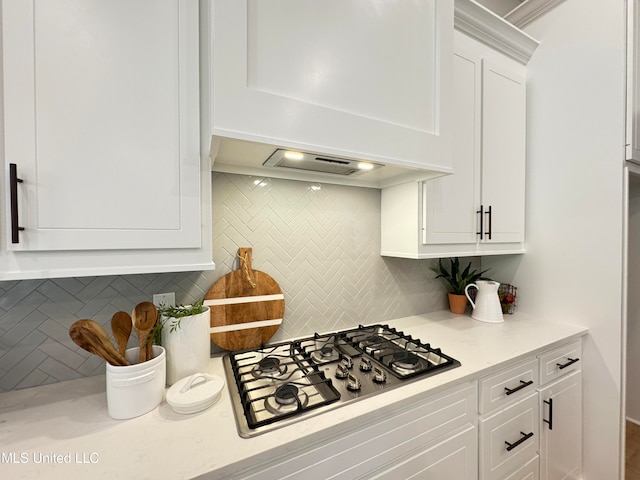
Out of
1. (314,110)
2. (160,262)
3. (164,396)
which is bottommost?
(164,396)

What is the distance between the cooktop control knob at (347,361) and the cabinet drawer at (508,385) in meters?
0.51

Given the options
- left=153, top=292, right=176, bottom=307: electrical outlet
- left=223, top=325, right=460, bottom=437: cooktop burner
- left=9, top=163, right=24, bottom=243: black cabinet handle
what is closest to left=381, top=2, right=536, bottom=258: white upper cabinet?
left=223, top=325, right=460, bottom=437: cooktop burner

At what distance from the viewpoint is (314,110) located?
2.85 ft

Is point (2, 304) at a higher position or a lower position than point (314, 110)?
lower

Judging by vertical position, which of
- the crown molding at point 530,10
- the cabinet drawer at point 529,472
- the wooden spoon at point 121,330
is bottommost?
the cabinet drawer at point 529,472

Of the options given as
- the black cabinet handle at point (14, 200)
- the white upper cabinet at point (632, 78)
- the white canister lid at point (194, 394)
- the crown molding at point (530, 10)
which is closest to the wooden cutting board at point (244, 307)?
the white canister lid at point (194, 394)

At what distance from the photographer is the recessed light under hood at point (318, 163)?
1.00 metres

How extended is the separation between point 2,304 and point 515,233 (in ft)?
7.66

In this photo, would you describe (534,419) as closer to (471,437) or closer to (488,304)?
(471,437)

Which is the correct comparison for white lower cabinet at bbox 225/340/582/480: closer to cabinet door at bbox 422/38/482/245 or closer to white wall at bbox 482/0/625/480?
white wall at bbox 482/0/625/480

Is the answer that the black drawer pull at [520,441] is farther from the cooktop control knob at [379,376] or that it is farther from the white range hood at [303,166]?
the white range hood at [303,166]

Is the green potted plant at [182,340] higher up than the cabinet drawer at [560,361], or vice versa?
the green potted plant at [182,340]

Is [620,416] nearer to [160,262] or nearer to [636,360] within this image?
[636,360]

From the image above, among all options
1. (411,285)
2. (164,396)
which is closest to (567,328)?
(411,285)
